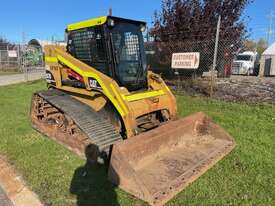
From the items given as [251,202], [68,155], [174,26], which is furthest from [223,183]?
[174,26]

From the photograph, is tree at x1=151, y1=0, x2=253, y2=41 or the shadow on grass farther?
tree at x1=151, y1=0, x2=253, y2=41

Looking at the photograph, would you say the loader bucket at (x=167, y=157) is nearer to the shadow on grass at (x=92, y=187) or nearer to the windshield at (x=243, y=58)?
Answer: the shadow on grass at (x=92, y=187)

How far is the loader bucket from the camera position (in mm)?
3295

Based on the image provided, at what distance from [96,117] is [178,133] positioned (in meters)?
1.39

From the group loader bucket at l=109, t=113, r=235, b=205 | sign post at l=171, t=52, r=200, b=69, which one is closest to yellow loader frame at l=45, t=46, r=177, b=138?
loader bucket at l=109, t=113, r=235, b=205

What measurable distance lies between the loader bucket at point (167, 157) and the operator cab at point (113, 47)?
126 cm

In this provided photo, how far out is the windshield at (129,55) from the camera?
483cm

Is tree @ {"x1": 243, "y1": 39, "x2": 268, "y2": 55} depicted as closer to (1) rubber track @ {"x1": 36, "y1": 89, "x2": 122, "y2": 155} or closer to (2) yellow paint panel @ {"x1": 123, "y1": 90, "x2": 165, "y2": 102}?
(2) yellow paint panel @ {"x1": 123, "y1": 90, "x2": 165, "y2": 102}

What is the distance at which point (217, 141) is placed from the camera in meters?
4.91

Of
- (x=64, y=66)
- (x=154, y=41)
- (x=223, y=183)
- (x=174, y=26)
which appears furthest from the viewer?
(x=154, y=41)

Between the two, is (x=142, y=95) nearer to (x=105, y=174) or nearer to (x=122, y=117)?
(x=122, y=117)

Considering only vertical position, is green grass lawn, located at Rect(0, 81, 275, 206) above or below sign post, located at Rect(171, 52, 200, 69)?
below

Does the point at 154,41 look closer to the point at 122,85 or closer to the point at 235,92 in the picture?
the point at 235,92

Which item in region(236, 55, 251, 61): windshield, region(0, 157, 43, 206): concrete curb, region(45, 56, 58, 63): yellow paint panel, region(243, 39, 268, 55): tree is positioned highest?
region(243, 39, 268, 55): tree
